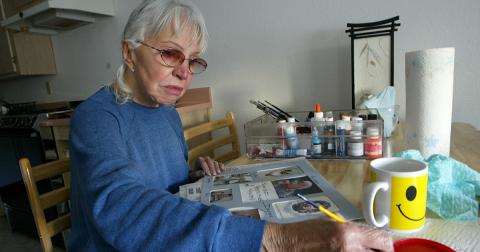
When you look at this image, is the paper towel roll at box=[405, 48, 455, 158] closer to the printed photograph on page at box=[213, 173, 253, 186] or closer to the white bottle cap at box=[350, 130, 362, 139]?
the white bottle cap at box=[350, 130, 362, 139]

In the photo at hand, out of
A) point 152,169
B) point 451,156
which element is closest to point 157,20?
point 152,169

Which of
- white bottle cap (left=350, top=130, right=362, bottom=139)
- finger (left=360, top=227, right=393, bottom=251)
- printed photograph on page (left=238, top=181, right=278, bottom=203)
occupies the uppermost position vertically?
white bottle cap (left=350, top=130, right=362, bottom=139)

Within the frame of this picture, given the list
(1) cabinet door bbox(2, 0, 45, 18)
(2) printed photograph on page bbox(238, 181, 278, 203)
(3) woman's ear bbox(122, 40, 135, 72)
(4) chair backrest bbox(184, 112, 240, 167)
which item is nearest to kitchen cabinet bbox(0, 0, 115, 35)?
(1) cabinet door bbox(2, 0, 45, 18)

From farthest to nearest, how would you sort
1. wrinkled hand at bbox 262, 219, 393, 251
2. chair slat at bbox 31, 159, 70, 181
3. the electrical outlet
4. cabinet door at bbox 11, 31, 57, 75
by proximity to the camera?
1. the electrical outlet
2. cabinet door at bbox 11, 31, 57, 75
3. chair slat at bbox 31, 159, 70, 181
4. wrinkled hand at bbox 262, 219, 393, 251

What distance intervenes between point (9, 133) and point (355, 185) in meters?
2.30

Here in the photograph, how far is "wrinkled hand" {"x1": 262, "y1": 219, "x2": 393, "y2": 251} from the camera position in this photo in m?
0.35

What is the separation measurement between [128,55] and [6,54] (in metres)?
2.38

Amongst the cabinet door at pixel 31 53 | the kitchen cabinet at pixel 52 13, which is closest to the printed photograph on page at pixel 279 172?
the kitchen cabinet at pixel 52 13

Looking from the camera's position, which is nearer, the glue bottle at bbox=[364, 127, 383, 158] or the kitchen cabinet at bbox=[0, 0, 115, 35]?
the glue bottle at bbox=[364, 127, 383, 158]

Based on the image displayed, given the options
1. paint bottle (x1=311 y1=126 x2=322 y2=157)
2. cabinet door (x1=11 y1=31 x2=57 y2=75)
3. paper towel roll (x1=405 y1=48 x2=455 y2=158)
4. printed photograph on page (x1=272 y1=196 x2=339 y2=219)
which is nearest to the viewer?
printed photograph on page (x1=272 y1=196 x2=339 y2=219)

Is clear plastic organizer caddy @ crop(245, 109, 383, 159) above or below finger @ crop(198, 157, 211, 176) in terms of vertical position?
above

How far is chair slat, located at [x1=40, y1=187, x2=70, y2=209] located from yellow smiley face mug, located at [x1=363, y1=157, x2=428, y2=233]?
2.57 feet

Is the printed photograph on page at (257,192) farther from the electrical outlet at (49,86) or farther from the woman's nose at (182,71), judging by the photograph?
the electrical outlet at (49,86)

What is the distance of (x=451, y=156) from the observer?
0.72m
